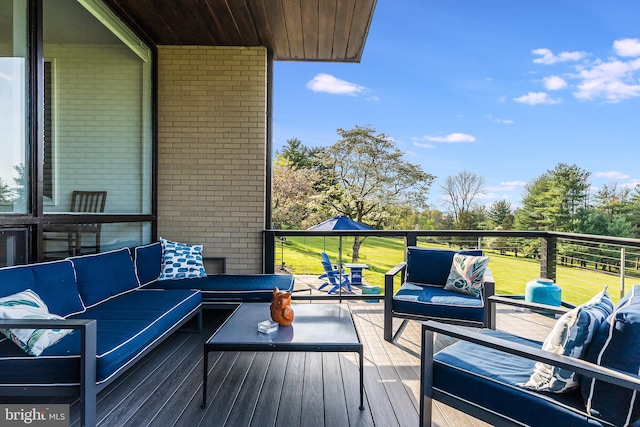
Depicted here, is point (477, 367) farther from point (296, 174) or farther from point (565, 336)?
point (296, 174)

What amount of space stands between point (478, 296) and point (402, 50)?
1393 cm

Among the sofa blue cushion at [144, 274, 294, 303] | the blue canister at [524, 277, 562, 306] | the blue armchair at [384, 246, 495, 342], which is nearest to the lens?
the blue armchair at [384, 246, 495, 342]

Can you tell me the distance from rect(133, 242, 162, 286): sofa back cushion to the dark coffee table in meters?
1.42

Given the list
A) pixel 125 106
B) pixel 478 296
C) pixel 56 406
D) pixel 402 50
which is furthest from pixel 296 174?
pixel 56 406

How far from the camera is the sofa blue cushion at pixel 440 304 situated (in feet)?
9.93

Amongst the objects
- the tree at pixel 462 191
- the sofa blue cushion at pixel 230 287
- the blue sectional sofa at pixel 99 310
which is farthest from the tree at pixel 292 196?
the sofa blue cushion at pixel 230 287

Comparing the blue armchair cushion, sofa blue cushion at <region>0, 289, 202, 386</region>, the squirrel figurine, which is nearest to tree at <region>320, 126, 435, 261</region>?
sofa blue cushion at <region>0, 289, 202, 386</region>

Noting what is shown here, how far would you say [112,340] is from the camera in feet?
6.74

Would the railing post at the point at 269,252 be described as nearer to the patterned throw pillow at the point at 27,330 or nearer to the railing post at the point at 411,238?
the railing post at the point at 411,238

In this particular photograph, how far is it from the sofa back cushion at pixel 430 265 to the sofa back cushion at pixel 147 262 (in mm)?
2704

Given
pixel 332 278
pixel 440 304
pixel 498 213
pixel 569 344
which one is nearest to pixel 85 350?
pixel 569 344

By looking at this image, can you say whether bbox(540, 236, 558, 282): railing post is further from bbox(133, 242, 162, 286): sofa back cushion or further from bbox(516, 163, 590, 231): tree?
bbox(516, 163, 590, 231): tree

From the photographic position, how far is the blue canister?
3.88m

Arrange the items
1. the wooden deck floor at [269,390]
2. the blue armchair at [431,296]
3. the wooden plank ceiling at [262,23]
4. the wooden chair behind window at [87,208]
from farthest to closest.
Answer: the wooden plank ceiling at [262,23] < the wooden chair behind window at [87,208] < the blue armchair at [431,296] < the wooden deck floor at [269,390]
